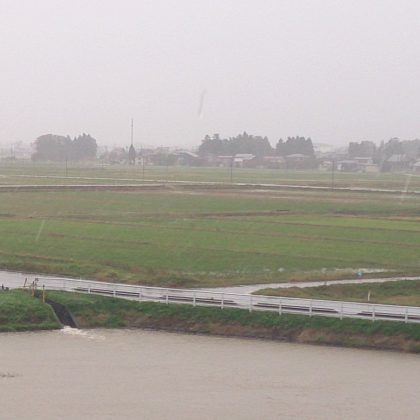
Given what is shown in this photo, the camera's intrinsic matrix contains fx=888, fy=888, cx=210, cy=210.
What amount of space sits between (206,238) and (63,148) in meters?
117

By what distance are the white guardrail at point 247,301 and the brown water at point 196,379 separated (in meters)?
0.97

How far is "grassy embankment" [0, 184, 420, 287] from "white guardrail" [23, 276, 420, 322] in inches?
84.1

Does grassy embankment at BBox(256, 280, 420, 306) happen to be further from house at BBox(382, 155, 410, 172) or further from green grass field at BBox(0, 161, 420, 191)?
house at BBox(382, 155, 410, 172)

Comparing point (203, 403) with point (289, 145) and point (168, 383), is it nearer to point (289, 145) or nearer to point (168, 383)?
point (168, 383)

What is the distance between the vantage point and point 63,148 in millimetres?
142375

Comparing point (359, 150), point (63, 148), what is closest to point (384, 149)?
Result: point (359, 150)

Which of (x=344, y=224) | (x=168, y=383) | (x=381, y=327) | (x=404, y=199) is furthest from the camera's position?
(x=404, y=199)

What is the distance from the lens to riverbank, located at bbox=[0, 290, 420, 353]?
16.1 metres

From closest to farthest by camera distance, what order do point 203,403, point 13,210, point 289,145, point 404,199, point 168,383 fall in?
point 203,403 < point 168,383 < point 13,210 < point 404,199 < point 289,145

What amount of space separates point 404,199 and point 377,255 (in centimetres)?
2266

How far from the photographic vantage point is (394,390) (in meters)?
13.4

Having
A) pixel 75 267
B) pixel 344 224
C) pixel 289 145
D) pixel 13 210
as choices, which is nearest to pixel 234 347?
pixel 75 267

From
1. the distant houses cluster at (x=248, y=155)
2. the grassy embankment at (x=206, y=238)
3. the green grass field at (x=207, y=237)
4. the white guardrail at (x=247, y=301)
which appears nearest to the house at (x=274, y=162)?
the distant houses cluster at (x=248, y=155)

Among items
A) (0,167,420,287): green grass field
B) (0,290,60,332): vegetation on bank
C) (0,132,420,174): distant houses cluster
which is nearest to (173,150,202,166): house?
(0,132,420,174): distant houses cluster
